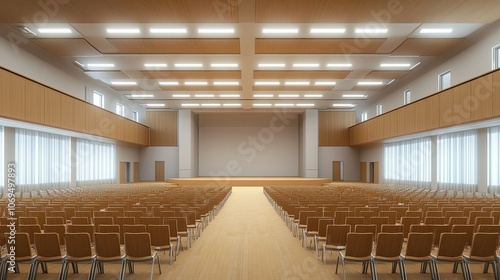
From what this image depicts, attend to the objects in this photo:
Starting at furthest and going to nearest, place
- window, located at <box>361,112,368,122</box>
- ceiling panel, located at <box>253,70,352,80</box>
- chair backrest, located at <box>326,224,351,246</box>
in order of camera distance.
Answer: window, located at <box>361,112,368,122</box>, ceiling panel, located at <box>253,70,352,80</box>, chair backrest, located at <box>326,224,351,246</box>

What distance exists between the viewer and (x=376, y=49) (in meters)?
17.0

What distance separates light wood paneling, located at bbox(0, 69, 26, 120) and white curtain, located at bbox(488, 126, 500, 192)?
18.4 meters

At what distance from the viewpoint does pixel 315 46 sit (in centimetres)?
1633

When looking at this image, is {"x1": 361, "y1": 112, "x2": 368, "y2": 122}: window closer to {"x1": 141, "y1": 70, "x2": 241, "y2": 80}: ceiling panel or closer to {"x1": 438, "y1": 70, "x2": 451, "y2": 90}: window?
{"x1": 438, "y1": 70, "x2": 451, "y2": 90}: window

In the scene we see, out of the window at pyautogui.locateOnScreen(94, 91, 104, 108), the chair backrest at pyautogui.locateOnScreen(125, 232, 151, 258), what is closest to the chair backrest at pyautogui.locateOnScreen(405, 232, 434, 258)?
the chair backrest at pyautogui.locateOnScreen(125, 232, 151, 258)

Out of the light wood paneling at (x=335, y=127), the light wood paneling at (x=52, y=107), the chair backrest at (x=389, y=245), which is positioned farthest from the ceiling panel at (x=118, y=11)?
the light wood paneling at (x=335, y=127)

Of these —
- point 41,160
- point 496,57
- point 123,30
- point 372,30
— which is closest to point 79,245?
point 123,30

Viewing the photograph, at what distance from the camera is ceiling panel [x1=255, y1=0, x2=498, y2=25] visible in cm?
1188

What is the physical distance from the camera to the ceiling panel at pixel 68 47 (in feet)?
52.5

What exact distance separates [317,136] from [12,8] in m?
25.8

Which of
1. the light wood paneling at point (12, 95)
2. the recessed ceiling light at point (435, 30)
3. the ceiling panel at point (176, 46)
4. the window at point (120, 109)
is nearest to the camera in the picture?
the light wood paneling at point (12, 95)

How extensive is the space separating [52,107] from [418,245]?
615 inches

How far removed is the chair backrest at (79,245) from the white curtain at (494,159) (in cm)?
1597

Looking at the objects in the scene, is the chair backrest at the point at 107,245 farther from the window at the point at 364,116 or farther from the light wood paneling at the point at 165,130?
the window at the point at 364,116
